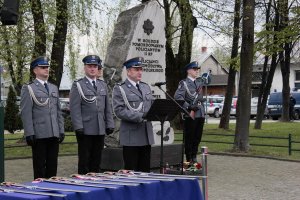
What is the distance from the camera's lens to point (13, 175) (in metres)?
11.6

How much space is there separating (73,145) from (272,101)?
83.4ft

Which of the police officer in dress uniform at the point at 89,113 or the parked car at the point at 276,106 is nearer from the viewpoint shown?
the police officer in dress uniform at the point at 89,113

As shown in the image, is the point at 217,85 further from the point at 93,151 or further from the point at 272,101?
the point at 93,151

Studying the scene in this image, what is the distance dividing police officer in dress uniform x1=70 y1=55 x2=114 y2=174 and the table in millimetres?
4256

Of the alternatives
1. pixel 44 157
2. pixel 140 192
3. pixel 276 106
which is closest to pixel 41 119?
pixel 44 157

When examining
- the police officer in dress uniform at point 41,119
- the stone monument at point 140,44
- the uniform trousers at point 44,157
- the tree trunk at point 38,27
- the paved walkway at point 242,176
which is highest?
the tree trunk at point 38,27

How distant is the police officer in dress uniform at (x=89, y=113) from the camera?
29.0ft

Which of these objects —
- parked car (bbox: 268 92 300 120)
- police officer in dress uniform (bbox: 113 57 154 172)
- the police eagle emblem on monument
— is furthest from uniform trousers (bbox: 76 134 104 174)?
parked car (bbox: 268 92 300 120)

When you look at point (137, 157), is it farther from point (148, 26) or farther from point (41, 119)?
point (148, 26)

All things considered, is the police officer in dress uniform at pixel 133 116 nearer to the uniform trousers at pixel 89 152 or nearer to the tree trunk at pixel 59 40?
the uniform trousers at pixel 89 152

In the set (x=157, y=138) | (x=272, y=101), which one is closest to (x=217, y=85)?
(x=272, y=101)

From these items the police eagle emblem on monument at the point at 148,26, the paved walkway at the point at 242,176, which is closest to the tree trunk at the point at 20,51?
the paved walkway at the point at 242,176

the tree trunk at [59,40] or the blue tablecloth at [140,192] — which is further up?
the tree trunk at [59,40]

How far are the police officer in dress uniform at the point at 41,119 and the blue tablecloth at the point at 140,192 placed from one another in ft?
11.7
